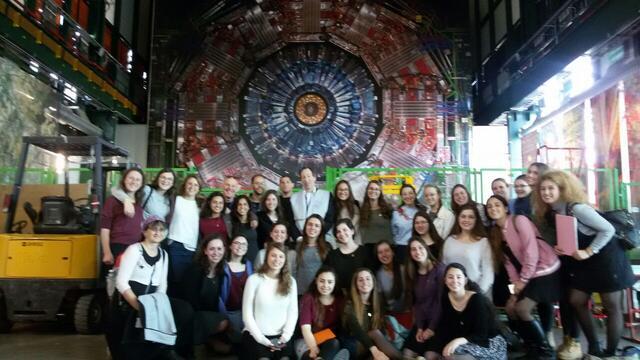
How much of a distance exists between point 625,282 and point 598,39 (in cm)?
363

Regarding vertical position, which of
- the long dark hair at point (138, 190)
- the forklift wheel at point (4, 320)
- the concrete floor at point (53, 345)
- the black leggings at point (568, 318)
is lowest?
the concrete floor at point (53, 345)

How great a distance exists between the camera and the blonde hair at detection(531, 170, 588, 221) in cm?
307

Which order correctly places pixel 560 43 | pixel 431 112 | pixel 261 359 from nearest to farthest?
pixel 261 359, pixel 560 43, pixel 431 112

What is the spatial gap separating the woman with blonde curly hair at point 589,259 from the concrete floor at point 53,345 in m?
0.72

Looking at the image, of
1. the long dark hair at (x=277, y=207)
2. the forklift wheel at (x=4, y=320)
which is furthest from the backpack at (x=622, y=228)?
the forklift wheel at (x=4, y=320)

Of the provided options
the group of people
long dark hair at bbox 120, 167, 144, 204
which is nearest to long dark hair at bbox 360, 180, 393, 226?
the group of people

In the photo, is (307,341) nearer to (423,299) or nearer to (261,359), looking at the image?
(261,359)

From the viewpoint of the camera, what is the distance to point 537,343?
3.15 metres

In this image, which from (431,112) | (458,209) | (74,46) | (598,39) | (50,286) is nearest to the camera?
(458,209)

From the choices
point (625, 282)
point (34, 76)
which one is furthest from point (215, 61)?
point (625, 282)

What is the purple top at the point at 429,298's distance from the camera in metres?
3.02

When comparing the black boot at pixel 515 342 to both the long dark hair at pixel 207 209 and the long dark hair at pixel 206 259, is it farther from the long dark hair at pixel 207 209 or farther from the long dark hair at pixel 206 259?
the long dark hair at pixel 207 209

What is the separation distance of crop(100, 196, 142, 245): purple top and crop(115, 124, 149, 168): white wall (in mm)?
5906

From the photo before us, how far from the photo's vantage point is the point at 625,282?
9.80ft
